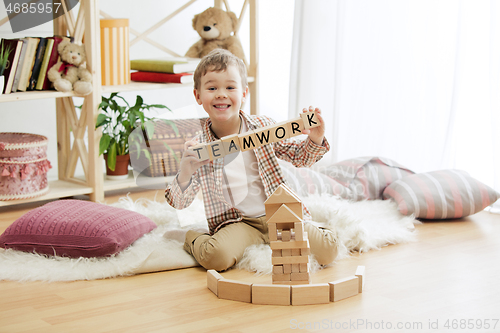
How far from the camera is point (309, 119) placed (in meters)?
1.28

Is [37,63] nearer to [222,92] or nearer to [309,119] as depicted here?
[222,92]

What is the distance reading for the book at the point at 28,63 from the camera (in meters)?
2.08

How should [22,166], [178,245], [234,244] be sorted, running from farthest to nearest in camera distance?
[22,166] → [178,245] → [234,244]

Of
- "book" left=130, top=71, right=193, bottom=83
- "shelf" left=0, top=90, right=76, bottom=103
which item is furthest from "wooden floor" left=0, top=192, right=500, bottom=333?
"book" left=130, top=71, right=193, bottom=83


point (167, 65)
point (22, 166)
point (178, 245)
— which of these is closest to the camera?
point (178, 245)

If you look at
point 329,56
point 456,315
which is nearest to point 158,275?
point 456,315

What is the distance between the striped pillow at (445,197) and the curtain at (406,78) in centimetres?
16

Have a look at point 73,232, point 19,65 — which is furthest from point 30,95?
point 73,232

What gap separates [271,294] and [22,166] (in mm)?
1179

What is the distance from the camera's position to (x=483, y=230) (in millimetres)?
1848

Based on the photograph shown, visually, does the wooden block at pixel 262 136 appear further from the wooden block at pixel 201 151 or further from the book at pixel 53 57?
the book at pixel 53 57

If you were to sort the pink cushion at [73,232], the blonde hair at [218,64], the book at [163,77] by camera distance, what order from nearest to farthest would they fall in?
the blonde hair at [218,64], the pink cushion at [73,232], the book at [163,77]

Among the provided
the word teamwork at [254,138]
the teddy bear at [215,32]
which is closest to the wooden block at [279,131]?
the word teamwork at [254,138]

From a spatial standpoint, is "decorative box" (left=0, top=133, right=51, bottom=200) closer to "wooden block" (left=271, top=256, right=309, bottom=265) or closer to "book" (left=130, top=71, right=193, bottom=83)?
"book" (left=130, top=71, right=193, bottom=83)
